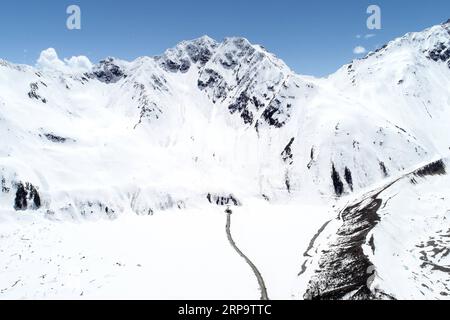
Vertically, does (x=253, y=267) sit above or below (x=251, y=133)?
below

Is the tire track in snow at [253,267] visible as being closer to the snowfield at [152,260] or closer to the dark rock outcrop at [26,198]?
the snowfield at [152,260]

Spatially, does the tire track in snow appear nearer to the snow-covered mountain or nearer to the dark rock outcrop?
the snow-covered mountain

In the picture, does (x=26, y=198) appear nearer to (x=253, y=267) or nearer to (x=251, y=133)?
(x=253, y=267)

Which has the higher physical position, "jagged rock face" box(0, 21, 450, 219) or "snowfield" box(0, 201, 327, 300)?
"jagged rock face" box(0, 21, 450, 219)

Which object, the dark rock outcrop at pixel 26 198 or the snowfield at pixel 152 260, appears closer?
the snowfield at pixel 152 260

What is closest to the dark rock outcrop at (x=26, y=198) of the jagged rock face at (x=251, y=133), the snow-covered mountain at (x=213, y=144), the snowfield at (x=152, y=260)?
the snow-covered mountain at (x=213, y=144)

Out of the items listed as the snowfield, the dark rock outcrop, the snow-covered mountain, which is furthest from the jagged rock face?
the snowfield

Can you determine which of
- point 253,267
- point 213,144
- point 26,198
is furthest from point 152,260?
point 213,144
